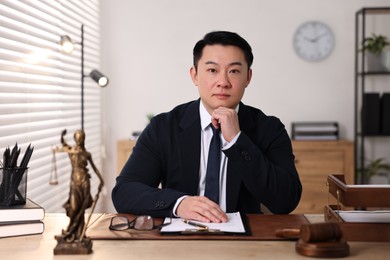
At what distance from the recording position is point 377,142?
5.50m

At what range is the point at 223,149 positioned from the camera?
7.15ft

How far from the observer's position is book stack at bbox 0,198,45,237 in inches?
69.7

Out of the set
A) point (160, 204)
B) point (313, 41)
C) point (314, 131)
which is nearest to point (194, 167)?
point (160, 204)

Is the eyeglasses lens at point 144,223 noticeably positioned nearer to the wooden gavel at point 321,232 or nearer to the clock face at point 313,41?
the wooden gavel at point 321,232

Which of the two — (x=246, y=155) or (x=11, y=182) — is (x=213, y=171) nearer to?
(x=246, y=155)

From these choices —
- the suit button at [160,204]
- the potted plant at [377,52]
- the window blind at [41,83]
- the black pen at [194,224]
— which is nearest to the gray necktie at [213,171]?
the suit button at [160,204]

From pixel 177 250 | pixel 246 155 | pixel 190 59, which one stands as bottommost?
pixel 177 250

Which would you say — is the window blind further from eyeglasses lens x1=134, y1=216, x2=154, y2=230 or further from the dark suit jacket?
eyeglasses lens x1=134, y1=216, x2=154, y2=230

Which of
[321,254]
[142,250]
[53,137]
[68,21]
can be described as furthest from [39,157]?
[321,254]

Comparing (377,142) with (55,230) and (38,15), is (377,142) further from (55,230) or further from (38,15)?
(55,230)

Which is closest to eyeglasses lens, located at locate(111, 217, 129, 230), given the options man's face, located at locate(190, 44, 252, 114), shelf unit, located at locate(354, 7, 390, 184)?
man's face, located at locate(190, 44, 252, 114)

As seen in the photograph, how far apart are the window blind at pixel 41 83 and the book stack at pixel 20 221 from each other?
3.93ft

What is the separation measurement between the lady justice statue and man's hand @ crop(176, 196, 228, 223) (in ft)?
1.42

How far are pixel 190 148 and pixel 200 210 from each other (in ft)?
2.02
